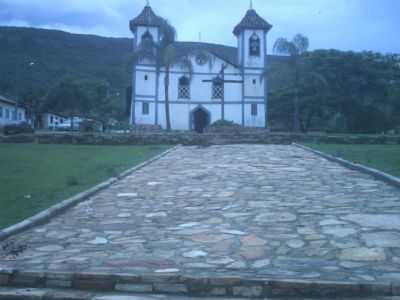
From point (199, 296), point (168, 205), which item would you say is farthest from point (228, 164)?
point (199, 296)

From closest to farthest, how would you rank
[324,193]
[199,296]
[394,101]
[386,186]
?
1. [199,296]
2. [324,193]
3. [386,186]
4. [394,101]

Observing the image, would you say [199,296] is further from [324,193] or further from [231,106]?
[231,106]

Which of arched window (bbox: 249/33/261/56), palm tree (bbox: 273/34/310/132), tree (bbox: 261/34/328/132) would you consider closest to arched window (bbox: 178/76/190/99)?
arched window (bbox: 249/33/261/56)

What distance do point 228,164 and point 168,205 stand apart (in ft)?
20.9

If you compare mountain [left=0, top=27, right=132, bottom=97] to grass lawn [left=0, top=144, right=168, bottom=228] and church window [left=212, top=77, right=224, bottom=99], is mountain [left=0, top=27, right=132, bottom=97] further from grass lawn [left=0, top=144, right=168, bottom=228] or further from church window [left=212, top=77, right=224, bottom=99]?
grass lawn [left=0, top=144, right=168, bottom=228]

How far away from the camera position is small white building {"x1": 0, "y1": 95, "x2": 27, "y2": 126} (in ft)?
152

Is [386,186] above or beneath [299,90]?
beneath

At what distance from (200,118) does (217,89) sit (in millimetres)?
2620

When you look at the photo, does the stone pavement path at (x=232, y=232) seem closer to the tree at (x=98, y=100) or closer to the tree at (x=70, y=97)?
the tree at (x=70, y=97)

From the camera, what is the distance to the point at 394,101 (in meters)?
39.5

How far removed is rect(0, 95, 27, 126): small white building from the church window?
17.9 metres

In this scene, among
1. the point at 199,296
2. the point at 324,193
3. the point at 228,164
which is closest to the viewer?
the point at 199,296

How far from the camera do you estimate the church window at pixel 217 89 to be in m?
39.8

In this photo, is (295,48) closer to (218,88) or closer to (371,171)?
(218,88)
